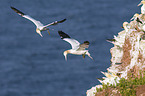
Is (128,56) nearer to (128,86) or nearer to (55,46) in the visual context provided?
(128,86)

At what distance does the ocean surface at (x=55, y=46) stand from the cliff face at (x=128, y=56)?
16889 millimetres

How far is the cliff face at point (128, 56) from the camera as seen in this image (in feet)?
66.1

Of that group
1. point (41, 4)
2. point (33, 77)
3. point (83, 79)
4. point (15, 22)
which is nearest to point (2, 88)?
point (33, 77)

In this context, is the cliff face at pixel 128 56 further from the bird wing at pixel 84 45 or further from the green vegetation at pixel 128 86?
the bird wing at pixel 84 45

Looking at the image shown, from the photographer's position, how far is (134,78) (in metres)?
20.0

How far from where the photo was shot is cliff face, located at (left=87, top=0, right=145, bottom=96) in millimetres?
20156

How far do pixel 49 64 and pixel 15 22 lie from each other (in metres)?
12.5

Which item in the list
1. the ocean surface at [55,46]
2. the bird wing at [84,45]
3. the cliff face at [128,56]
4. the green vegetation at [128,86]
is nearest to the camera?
the bird wing at [84,45]

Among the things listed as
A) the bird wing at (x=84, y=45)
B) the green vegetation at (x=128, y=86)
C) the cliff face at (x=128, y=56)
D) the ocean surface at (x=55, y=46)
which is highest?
the ocean surface at (x=55, y=46)

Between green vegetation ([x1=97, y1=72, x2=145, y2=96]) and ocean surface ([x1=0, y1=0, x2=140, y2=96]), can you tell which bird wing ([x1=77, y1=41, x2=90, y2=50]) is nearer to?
green vegetation ([x1=97, y1=72, x2=145, y2=96])

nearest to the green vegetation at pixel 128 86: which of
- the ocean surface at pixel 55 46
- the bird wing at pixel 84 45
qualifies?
the bird wing at pixel 84 45

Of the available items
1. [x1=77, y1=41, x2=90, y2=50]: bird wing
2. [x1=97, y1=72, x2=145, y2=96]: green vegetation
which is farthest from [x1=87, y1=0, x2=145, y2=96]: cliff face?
[x1=77, y1=41, x2=90, y2=50]: bird wing

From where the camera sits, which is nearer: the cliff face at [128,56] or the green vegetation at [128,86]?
the green vegetation at [128,86]

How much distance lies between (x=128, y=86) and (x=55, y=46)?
34.1 metres
